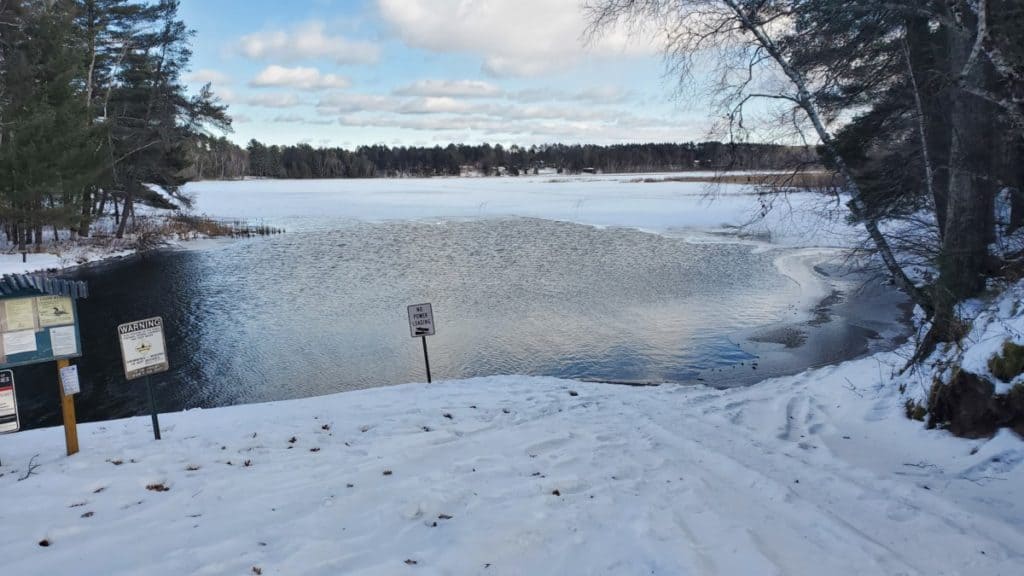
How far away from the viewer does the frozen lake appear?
10389 millimetres

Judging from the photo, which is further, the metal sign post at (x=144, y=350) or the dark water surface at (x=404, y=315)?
the dark water surface at (x=404, y=315)

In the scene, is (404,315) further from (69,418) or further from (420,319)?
(69,418)

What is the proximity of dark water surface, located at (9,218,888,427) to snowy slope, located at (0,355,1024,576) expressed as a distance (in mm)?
3592

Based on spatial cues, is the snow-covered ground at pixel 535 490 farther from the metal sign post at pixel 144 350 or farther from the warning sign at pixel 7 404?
the metal sign post at pixel 144 350

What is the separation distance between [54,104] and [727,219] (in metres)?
32.1

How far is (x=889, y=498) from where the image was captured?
4086 mm

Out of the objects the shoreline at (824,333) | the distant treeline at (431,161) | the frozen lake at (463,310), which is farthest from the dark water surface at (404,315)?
the distant treeline at (431,161)

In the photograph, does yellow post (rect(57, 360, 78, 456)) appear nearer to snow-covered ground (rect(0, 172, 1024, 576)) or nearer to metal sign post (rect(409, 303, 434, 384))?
snow-covered ground (rect(0, 172, 1024, 576))

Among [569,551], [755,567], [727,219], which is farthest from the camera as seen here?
[727,219]

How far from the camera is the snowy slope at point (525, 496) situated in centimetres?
339

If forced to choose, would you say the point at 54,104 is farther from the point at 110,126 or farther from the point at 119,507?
the point at 119,507

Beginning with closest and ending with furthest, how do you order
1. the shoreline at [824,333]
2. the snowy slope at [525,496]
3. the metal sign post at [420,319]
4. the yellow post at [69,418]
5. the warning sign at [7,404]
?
the snowy slope at [525,496], the warning sign at [7,404], the yellow post at [69,418], the metal sign post at [420,319], the shoreline at [824,333]

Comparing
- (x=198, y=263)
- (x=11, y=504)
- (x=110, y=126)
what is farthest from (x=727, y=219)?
(x=11, y=504)

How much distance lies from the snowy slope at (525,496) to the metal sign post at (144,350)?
2.08 feet
